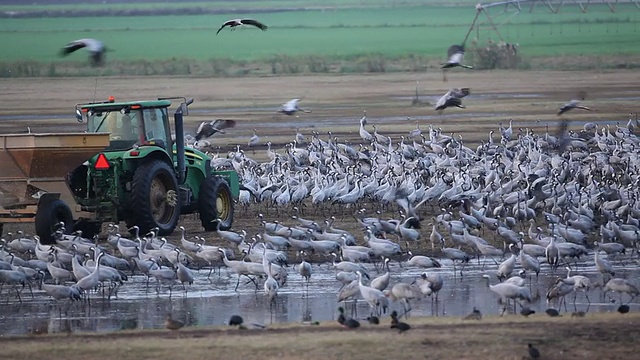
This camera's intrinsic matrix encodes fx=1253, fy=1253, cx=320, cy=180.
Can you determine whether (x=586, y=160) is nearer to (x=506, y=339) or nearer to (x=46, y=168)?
(x=46, y=168)

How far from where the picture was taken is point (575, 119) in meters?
37.6

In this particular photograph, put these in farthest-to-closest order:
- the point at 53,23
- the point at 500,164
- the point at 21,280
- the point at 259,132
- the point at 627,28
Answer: the point at 53,23 < the point at 627,28 < the point at 259,132 < the point at 500,164 < the point at 21,280

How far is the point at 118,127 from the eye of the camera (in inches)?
694

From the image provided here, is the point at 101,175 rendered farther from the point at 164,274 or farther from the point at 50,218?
the point at 164,274

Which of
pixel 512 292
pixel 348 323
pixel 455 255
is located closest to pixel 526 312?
pixel 512 292

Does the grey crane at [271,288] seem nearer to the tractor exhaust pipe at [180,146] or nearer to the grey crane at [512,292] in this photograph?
the grey crane at [512,292]

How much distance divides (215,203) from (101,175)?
2072 millimetres

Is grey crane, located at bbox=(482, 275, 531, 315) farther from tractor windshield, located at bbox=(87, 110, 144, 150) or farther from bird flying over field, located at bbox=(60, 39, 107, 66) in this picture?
bird flying over field, located at bbox=(60, 39, 107, 66)

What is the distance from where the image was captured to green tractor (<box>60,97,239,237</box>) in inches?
669

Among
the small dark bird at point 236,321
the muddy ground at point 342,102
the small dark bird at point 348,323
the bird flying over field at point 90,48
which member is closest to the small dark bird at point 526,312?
the small dark bird at point 348,323

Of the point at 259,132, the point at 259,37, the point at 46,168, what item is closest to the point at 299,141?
the point at 259,132

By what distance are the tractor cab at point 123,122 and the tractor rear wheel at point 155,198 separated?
49 centimetres

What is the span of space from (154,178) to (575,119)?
22.6m

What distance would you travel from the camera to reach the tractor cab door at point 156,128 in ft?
57.6
